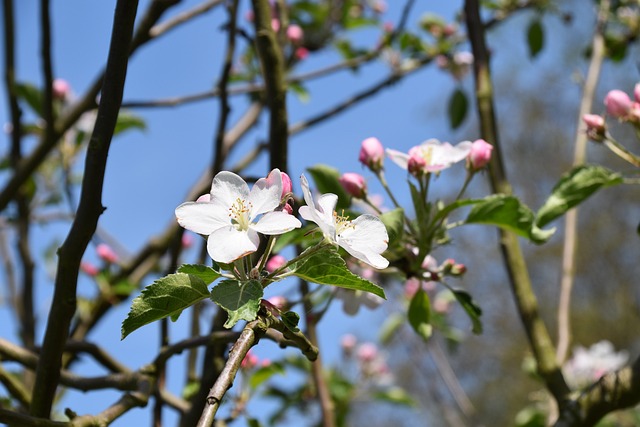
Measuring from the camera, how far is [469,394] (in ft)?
46.1

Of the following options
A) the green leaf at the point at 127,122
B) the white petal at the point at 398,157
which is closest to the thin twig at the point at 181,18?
the green leaf at the point at 127,122

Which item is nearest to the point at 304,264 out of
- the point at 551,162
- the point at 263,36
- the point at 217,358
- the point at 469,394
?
the point at 217,358

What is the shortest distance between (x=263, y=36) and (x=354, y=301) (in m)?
0.49

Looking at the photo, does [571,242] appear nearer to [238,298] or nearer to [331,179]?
[331,179]

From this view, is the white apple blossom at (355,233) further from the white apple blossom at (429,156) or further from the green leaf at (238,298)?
the white apple blossom at (429,156)

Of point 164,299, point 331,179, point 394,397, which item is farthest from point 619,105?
point 394,397

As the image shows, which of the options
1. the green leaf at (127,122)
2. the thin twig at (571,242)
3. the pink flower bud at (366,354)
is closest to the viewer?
the thin twig at (571,242)

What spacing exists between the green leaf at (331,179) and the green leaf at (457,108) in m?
1.46

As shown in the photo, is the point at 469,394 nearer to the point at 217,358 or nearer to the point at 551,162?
the point at 551,162

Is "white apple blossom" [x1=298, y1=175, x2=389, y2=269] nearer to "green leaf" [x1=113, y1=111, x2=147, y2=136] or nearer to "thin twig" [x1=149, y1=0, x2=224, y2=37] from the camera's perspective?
"thin twig" [x1=149, y1=0, x2=224, y2=37]

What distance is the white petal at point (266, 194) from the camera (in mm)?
845

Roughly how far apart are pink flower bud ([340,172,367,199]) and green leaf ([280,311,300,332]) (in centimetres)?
43

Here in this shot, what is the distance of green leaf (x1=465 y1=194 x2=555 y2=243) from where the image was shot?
1.16 metres

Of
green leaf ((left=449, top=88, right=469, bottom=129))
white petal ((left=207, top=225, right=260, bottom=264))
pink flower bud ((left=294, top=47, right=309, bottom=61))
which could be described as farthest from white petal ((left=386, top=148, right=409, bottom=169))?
pink flower bud ((left=294, top=47, right=309, bottom=61))
